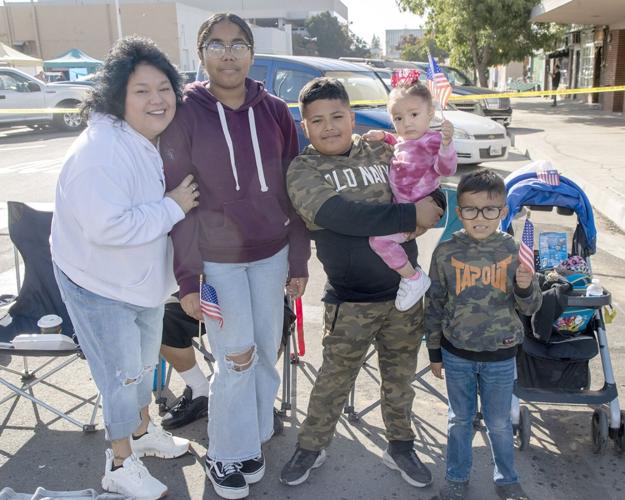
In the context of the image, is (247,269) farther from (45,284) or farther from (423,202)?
(45,284)

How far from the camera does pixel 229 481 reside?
2.80m

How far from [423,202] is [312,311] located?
2.68 m

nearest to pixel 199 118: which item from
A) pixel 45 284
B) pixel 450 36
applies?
pixel 45 284

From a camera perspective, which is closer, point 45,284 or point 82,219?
point 82,219

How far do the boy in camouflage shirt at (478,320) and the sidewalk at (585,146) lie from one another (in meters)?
5.41

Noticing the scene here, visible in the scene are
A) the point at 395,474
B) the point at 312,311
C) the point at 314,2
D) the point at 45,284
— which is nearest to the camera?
the point at 395,474

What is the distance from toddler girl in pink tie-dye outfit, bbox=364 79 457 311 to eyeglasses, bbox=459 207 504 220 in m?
0.18

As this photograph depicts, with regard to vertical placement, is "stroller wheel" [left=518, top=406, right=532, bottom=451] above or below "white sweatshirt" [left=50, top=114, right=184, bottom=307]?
below

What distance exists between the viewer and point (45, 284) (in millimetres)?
3746

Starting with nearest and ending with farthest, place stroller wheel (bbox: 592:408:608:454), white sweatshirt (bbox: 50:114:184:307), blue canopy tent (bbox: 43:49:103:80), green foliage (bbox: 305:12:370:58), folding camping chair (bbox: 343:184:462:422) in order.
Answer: white sweatshirt (bbox: 50:114:184:307) → stroller wheel (bbox: 592:408:608:454) → folding camping chair (bbox: 343:184:462:422) → blue canopy tent (bbox: 43:49:103:80) → green foliage (bbox: 305:12:370:58)

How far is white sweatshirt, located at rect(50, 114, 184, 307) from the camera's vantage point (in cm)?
229

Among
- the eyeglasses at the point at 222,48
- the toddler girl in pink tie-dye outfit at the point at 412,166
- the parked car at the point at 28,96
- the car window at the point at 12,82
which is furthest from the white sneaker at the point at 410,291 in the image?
the car window at the point at 12,82

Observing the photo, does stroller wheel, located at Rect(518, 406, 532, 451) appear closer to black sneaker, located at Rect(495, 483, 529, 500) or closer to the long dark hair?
black sneaker, located at Rect(495, 483, 529, 500)

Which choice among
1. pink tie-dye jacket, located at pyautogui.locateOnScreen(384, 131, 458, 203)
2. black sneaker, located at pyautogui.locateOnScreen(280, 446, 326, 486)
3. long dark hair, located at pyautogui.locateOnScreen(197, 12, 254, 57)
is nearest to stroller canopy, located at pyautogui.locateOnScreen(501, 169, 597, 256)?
pink tie-dye jacket, located at pyautogui.locateOnScreen(384, 131, 458, 203)
